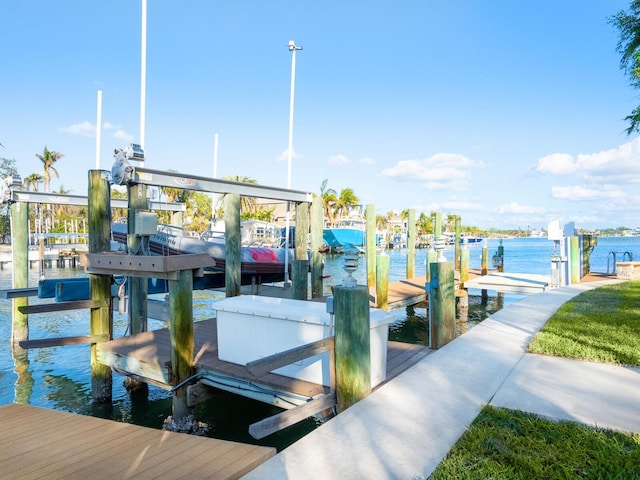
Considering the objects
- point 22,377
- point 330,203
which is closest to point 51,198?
point 22,377

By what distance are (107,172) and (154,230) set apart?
1.26m

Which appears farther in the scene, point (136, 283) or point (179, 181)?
point (136, 283)

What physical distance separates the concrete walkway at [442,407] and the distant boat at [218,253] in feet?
21.8

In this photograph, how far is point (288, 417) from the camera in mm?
3391

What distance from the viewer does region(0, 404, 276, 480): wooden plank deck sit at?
9.80 ft

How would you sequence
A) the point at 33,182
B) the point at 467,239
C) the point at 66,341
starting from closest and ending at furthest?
1. the point at 66,341
2. the point at 467,239
3. the point at 33,182

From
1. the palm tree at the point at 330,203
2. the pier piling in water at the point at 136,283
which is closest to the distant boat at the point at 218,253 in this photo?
the pier piling in water at the point at 136,283

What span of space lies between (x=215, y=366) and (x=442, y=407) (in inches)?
111

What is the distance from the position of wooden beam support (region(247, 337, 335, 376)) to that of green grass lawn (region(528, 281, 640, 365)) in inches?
120

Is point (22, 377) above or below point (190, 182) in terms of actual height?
below

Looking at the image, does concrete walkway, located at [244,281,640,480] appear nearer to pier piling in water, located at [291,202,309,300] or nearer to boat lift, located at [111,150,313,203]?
pier piling in water, located at [291,202,309,300]

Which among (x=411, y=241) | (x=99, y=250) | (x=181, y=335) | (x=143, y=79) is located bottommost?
(x=181, y=335)

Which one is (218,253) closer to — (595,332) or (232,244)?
(232,244)

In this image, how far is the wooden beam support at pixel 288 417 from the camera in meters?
3.09
